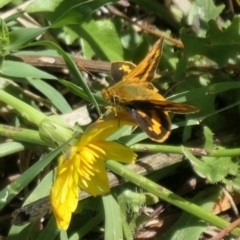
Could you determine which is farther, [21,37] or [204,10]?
[204,10]

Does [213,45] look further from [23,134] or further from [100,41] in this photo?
[23,134]

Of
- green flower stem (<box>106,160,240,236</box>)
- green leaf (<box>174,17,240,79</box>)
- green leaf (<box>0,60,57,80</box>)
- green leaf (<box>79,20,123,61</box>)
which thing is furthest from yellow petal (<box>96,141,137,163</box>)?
green leaf (<box>79,20,123,61</box>)

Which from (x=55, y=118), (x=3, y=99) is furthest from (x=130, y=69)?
(x=3, y=99)

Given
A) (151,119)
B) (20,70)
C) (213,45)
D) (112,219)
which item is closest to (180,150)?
(151,119)

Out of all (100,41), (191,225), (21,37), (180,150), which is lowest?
(191,225)

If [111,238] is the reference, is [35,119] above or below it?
above

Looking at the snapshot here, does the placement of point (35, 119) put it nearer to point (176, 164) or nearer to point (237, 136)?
point (176, 164)

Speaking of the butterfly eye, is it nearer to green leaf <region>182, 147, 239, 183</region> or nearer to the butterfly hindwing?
the butterfly hindwing
